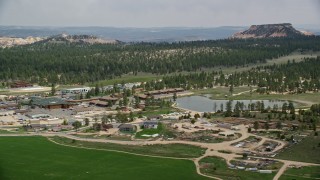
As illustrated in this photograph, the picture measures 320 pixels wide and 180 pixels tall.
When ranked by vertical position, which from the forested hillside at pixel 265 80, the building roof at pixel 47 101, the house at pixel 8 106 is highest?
the forested hillside at pixel 265 80

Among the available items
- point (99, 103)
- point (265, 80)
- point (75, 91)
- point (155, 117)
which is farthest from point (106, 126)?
point (265, 80)

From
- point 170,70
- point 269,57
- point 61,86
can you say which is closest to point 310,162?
point 61,86

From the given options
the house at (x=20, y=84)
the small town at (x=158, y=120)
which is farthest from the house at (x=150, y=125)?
the house at (x=20, y=84)

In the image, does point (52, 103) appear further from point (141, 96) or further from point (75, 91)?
point (75, 91)

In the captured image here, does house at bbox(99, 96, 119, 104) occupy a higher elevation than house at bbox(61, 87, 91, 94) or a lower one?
higher

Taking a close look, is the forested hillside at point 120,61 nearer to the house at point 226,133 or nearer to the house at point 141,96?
the house at point 141,96

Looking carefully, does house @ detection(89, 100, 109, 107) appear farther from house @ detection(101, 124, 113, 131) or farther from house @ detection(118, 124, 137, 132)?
house @ detection(118, 124, 137, 132)

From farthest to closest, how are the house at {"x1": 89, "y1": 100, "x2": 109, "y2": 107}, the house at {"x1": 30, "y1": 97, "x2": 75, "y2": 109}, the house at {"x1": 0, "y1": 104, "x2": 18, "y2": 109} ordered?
the house at {"x1": 89, "y1": 100, "x2": 109, "y2": 107} < the house at {"x1": 0, "y1": 104, "x2": 18, "y2": 109} < the house at {"x1": 30, "y1": 97, "x2": 75, "y2": 109}

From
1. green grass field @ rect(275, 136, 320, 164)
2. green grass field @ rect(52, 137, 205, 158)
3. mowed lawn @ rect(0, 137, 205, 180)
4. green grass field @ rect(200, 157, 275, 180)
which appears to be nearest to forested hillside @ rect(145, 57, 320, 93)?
green grass field @ rect(275, 136, 320, 164)
